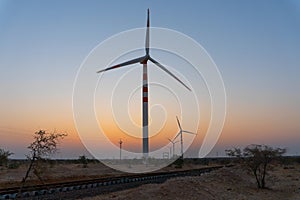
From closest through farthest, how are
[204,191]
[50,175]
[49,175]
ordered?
[204,191]
[49,175]
[50,175]

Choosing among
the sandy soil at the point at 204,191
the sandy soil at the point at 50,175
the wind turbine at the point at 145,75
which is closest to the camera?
the sandy soil at the point at 204,191

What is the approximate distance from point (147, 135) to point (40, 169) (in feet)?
124

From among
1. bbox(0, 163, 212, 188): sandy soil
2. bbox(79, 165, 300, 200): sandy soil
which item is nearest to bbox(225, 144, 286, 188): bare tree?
bbox(79, 165, 300, 200): sandy soil

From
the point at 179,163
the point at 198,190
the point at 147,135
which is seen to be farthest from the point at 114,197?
the point at 179,163

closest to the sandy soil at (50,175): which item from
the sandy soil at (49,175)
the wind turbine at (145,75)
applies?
the sandy soil at (49,175)

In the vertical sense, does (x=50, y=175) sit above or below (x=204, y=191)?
above

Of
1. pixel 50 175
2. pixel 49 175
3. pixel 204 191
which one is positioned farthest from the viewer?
pixel 50 175

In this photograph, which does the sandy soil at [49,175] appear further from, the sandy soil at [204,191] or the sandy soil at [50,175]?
the sandy soil at [204,191]

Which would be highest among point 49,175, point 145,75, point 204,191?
point 145,75

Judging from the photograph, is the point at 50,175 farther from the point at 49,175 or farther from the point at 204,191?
the point at 204,191

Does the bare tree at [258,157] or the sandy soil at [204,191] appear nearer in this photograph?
the sandy soil at [204,191]

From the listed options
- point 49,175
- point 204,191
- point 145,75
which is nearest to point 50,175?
point 49,175

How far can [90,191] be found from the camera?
37.9 m

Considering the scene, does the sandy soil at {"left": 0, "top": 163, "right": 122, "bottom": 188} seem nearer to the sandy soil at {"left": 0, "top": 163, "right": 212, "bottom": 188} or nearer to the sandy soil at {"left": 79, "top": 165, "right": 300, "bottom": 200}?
the sandy soil at {"left": 0, "top": 163, "right": 212, "bottom": 188}
